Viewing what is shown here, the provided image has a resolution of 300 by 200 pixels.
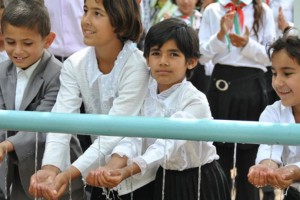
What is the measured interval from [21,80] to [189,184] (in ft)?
2.93

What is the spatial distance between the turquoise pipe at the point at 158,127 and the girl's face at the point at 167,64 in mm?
586

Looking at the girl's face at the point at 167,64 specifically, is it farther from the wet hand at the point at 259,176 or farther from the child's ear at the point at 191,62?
the wet hand at the point at 259,176

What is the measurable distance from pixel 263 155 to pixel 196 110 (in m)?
0.32

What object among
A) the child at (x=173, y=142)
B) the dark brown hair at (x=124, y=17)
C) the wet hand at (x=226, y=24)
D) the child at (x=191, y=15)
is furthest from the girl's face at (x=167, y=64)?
the child at (x=191, y=15)

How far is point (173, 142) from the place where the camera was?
2.63m

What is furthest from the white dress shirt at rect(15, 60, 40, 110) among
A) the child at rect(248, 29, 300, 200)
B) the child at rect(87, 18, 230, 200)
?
the child at rect(248, 29, 300, 200)

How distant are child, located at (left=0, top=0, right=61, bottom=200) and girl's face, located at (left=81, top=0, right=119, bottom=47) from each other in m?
0.26

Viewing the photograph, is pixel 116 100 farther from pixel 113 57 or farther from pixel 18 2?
pixel 18 2

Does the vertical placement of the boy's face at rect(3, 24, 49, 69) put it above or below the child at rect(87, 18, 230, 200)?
above

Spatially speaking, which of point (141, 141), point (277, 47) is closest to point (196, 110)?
point (141, 141)

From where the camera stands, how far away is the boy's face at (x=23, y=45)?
299cm

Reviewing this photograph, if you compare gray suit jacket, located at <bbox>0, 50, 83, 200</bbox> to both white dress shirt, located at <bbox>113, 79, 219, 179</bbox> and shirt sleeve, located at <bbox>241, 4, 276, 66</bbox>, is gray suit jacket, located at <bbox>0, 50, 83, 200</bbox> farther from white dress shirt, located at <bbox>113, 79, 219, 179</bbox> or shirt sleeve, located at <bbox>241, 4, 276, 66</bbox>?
shirt sleeve, located at <bbox>241, 4, 276, 66</bbox>

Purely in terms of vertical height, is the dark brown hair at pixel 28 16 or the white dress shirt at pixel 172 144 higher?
the dark brown hair at pixel 28 16

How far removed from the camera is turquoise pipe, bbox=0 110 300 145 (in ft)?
7.29
